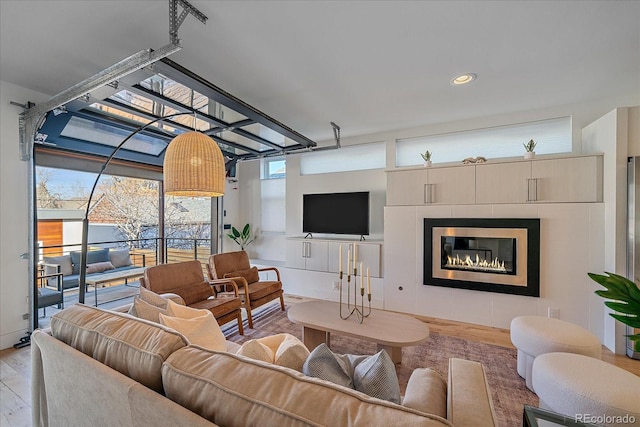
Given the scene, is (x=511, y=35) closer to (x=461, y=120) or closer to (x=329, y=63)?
(x=329, y=63)

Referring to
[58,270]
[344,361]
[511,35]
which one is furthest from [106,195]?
[511,35]

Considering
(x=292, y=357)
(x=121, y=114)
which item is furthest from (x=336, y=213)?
(x=292, y=357)

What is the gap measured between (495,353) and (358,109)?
3139mm

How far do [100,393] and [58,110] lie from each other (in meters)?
3.10

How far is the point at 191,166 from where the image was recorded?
2.06 metres

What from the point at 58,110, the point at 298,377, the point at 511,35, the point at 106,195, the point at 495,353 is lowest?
the point at 495,353

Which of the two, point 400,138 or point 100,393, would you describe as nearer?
point 100,393

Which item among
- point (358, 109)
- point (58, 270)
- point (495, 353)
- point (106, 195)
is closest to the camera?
point (495, 353)

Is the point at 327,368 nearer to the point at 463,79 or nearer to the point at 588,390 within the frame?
the point at 588,390

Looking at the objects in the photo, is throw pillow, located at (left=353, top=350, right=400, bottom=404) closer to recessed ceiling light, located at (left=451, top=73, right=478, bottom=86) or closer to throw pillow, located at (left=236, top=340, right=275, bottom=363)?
throw pillow, located at (left=236, top=340, right=275, bottom=363)

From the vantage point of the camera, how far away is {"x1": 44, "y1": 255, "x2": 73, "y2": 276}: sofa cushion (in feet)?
12.5

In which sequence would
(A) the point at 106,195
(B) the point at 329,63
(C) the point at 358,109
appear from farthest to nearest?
(A) the point at 106,195
(C) the point at 358,109
(B) the point at 329,63

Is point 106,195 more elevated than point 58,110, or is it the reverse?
point 58,110

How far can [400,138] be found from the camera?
4219mm
